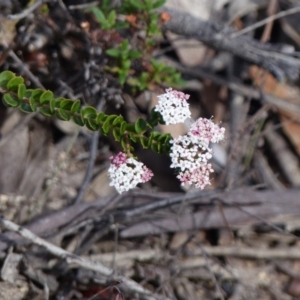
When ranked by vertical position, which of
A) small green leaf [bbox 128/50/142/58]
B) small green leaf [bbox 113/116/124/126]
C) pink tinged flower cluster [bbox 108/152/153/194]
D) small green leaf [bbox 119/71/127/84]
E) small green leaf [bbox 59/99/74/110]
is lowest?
pink tinged flower cluster [bbox 108/152/153/194]

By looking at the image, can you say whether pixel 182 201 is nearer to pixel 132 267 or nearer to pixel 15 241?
pixel 132 267

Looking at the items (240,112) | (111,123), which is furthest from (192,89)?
(111,123)

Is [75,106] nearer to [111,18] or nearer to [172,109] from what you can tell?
[172,109]

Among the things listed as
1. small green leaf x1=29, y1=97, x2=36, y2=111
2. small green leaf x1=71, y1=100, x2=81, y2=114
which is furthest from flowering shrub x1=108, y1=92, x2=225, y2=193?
small green leaf x1=29, y1=97, x2=36, y2=111

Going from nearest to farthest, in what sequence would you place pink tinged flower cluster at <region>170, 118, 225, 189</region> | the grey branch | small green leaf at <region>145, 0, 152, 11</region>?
pink tinged flower cluster at <region>170, 118, 225, 189</region>, small green leaf at <region>145, 0, 152, 11</region>, the grey branch

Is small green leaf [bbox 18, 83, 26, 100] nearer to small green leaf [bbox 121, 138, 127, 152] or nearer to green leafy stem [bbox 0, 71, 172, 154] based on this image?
green leafy stem [bbox 0, 71, 172, 154]

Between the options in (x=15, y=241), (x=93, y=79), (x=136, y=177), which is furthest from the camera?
(x=93, y=79)
